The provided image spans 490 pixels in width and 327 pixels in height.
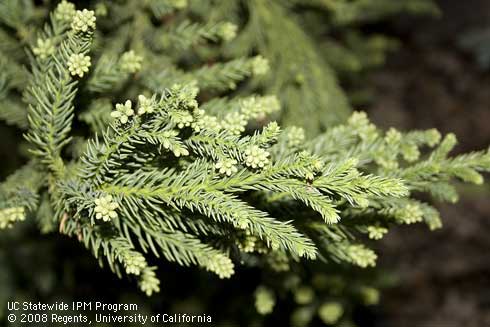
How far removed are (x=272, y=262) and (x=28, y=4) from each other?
64.4 inches

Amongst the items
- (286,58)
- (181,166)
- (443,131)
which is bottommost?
(181,166)

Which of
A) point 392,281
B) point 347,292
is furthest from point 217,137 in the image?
point 392,281

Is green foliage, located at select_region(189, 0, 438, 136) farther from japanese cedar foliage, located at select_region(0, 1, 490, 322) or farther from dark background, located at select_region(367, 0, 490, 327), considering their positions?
dark background, located at select_region(367, 0, 490, 327)

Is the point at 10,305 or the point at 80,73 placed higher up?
the point at 80,73

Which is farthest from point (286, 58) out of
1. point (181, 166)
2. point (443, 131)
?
point (443, 131)

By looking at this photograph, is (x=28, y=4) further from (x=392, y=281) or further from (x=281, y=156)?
(x=392, y=281)

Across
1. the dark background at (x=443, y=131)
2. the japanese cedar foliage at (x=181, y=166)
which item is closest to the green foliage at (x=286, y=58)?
the japanese cedar foliage at (x=181, y=166)

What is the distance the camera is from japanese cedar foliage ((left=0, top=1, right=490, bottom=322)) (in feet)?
5.24

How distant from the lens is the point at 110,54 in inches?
94.2

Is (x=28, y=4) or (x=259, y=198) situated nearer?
(x=259, y=198)

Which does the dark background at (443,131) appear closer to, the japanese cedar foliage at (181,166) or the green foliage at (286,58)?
the green foliage at (286,58)

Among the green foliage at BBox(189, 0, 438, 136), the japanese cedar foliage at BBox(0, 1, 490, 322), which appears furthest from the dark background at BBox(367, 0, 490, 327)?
the japanese cedar foliage at BBox(0, 1, 490, 322)

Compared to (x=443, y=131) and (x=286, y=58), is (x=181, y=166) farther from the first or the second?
(x=443, y=131)

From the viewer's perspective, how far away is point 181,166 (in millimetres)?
1770
